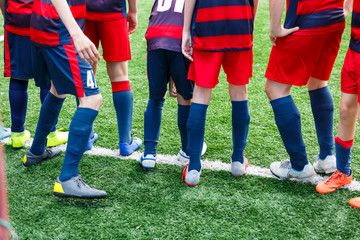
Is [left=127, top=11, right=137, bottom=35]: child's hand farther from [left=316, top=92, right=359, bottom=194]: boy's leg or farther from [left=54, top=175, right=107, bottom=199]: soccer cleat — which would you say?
[left=316, top=92, right=359, bottom=194]: boy's leg

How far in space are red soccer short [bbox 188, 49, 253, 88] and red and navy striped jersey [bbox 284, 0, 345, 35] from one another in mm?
365

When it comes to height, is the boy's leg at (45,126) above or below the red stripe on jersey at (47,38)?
below

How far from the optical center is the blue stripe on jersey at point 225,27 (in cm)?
261

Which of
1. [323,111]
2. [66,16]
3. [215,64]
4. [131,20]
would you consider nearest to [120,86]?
[131,20]

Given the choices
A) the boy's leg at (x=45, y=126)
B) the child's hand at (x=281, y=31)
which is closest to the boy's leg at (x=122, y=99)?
the boy's leg at (x=45, y=126)

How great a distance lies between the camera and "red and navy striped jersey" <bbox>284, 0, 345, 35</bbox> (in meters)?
2.53

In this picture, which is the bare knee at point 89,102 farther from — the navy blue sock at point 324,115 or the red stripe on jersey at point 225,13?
the navy blue sock at point 324,115

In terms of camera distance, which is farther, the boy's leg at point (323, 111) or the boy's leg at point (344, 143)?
the boy's leg at point (323, 111)

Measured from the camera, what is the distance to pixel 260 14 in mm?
7934

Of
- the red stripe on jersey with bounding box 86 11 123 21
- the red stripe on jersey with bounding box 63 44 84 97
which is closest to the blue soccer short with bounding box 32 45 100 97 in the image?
the red stripe on jersey with bounding box 63 44 84 97

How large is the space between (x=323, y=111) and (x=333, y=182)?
20.6 inches

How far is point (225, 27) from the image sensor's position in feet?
8.57

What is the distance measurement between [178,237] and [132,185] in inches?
27.8

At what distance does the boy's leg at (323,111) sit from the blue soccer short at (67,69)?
1.57 metres
